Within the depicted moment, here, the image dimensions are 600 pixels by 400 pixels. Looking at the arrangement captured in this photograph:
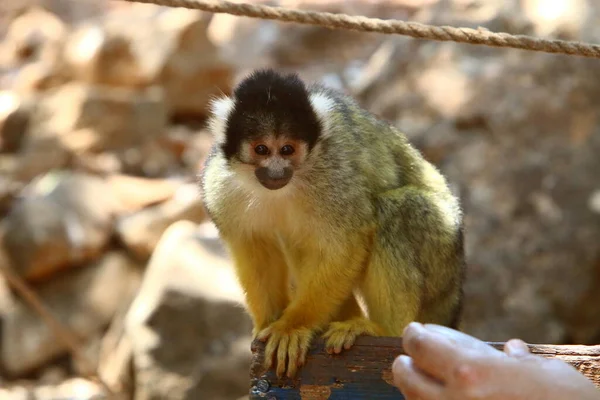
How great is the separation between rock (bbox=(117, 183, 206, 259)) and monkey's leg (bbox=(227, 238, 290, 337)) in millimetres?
3947

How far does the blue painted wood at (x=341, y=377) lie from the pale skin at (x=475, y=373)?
860 millimetres

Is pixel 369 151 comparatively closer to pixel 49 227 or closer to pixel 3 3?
pixel 49 227

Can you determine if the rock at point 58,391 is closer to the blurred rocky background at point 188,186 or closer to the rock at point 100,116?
the blurred rocky background at point 188,186

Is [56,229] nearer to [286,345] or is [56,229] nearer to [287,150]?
[287,150]

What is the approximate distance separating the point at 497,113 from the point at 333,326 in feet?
11.9

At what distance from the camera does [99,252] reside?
290 inches

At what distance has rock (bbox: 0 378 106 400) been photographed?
6320 millimetres

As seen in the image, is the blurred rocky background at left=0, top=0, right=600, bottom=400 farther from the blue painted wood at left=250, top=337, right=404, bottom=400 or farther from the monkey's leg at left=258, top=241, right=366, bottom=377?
the blue painted wood at left=250, top=337, right=404, bottom=400

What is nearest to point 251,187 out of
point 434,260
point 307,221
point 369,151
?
point 307,221

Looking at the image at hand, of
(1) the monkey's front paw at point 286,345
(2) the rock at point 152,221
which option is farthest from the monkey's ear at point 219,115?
(2) the rock at point 152,221

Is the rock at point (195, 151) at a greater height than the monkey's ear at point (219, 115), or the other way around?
the rock at point (195, 151)

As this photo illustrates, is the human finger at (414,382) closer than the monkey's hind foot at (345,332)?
Yes

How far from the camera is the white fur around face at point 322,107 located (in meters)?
3.07

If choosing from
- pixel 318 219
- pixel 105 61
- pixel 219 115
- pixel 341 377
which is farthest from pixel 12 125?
pixel 341 377
